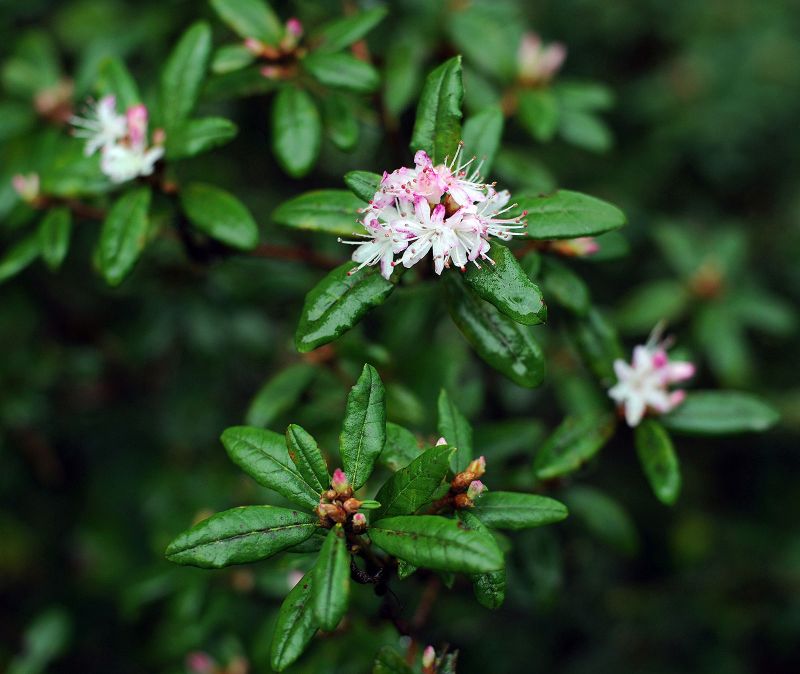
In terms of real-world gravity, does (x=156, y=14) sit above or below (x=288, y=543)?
above

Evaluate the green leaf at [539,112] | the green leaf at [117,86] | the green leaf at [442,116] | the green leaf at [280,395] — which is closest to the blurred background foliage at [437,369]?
the green leaf at [280,395]

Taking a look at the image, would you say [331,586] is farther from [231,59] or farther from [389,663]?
[231,59]

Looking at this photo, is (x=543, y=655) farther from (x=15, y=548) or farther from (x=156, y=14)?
(x=156, y=14)

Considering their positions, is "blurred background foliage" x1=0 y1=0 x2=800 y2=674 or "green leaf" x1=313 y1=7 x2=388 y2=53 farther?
"blurred background foliage" x1=0 y1=0 x2=800 y2=674

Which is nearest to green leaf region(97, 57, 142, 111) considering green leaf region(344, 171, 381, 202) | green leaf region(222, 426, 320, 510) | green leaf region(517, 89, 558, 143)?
green leaf region(344, 171, 381, 202)

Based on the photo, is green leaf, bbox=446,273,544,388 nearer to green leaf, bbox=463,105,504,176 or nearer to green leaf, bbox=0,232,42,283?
green leaf, bbox=463,105,504,176

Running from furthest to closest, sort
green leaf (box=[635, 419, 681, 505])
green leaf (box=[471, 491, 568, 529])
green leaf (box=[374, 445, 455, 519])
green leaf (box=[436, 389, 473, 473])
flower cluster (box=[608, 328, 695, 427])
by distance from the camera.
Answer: flower cluster (box=[608, 328, 695, 427]) < green leaf (box=[635, 419, 681, 505]) < green leaf (box=[436, 389, 473, 473]) < green leaf (box=[471, 491, 568, 529]) < green leaf (box=[374, 445, 455, 519])

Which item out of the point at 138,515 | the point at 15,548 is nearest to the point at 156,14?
the point at 138,515

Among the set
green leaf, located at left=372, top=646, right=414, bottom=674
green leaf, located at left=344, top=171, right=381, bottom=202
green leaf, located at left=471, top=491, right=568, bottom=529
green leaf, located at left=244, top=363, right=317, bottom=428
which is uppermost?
green leaf, located at left=344, top=171, right=381, bottom=202
